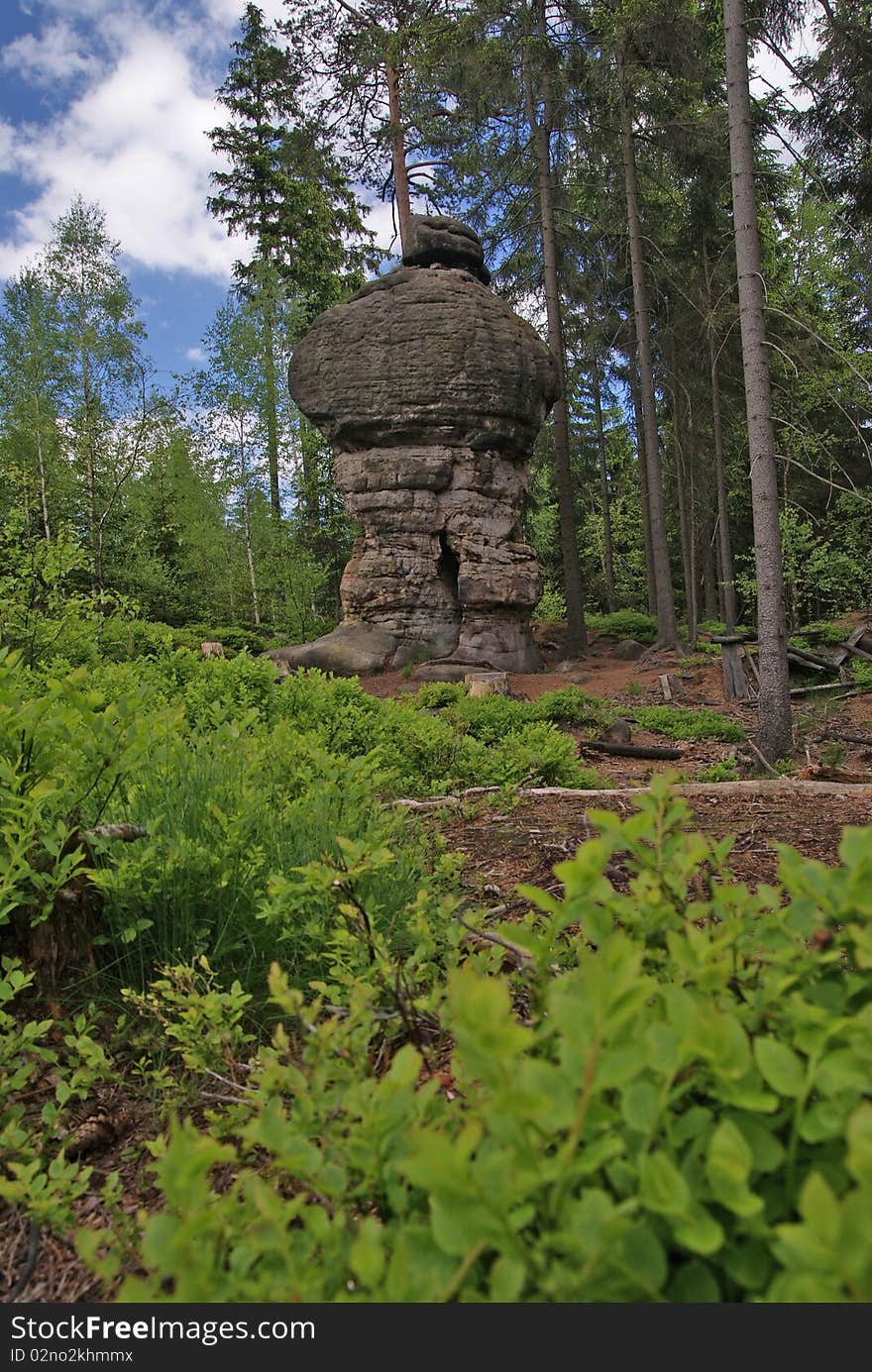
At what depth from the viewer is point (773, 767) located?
7.26m

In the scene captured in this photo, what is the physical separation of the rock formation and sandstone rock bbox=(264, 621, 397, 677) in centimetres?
5

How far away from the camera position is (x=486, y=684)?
12.4m

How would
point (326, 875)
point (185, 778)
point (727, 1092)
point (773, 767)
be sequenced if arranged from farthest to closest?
point (773, 767), point (185, 778), point (326, 875), point (727, 1092)

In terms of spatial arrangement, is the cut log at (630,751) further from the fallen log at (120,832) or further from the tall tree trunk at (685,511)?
the tall tree trunk at (685,511)

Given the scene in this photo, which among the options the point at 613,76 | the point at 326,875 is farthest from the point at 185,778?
the point at 613,76

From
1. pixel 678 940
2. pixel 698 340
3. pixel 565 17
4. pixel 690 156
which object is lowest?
pixel 678 940

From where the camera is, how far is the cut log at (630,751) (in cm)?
798

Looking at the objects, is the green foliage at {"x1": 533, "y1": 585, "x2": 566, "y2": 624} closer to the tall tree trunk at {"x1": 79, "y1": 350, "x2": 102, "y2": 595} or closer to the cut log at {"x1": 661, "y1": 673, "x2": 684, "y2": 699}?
the cut log at {"x1": 661, "y1": 673, "x2": 684, "y2": 699}

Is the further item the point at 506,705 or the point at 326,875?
the point at 506,705

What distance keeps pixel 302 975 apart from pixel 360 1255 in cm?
172

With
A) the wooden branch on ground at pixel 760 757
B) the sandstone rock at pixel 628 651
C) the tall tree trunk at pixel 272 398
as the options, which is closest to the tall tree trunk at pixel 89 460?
the tall tree trunk at pixel 272 398

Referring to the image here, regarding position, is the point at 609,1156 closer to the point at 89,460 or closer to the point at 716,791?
the point at 716,791

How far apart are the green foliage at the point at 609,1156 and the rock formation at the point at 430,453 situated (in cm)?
1420
